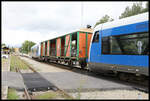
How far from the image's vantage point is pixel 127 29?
725 centimetres

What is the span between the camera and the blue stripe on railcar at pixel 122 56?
254 inches

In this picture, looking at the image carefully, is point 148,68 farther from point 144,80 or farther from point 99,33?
point 99,33

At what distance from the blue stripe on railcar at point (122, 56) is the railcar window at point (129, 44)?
19 centimetres

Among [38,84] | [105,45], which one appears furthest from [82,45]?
[38,84]

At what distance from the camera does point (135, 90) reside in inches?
246

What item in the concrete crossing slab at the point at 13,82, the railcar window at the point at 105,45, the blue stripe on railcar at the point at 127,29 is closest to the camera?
the blue stripe on railcar at the point at 127,29

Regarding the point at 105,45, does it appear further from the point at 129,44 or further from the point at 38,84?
the point at 38,84

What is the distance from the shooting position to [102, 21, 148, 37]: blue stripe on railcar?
21.5 feet

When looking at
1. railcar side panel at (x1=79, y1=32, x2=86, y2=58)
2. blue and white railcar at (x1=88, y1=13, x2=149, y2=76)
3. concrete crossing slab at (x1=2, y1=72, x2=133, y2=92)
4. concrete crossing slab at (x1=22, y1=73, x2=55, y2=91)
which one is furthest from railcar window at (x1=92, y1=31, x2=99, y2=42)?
concrete crossing slab at (x1=22, y1=73, x2=55, y2=91)

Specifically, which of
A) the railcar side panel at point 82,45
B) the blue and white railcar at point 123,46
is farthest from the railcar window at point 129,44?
the railcar side panel at point 82,45

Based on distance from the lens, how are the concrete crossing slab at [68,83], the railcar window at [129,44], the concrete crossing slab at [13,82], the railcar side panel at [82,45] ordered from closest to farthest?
the railcar window at [129,44] < the concrete crossing slab at [68,83] < the concrete crossing slab at [13,82] < the railcar side panel at [82,45]

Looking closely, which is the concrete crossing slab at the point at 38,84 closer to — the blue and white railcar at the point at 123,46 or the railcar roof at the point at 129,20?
the blue and white railcar at the point at 123,46

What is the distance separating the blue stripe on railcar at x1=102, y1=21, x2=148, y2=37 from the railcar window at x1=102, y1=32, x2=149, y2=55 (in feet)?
0.62

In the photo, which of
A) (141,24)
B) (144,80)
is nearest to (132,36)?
(141,24)
